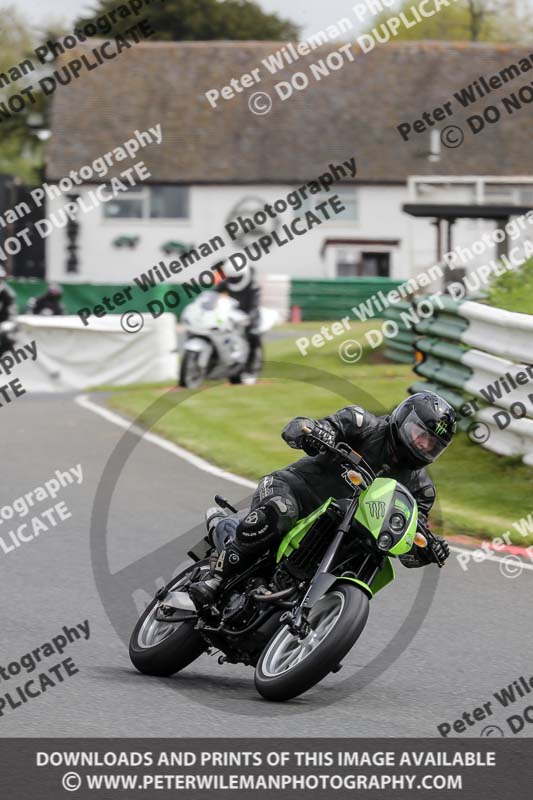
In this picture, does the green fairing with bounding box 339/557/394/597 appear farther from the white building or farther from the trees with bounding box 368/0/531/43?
the trees with bounding box 368/0/531/43

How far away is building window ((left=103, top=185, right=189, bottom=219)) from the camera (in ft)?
171

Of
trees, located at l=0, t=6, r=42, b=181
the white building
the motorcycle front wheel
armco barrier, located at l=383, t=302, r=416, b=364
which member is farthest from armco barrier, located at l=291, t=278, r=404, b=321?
trees, located at l=0, t=6, r=42, b=181

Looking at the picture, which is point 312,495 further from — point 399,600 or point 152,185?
point 152,185

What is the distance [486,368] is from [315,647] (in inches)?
283

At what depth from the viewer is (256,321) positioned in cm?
2150

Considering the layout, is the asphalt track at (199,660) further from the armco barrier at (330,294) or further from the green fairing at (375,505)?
the armco barrier at (330,294)

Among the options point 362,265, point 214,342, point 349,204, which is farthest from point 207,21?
point 214,342

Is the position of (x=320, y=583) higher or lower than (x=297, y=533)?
lower

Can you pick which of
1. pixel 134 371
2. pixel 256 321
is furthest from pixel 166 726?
pixel 134 371

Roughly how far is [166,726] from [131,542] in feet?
14.3

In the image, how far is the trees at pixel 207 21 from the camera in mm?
→ 60719

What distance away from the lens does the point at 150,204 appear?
5238cm

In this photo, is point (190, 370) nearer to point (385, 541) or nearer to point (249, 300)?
point (249, 300)

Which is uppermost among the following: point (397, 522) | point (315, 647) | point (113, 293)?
point (113, 293)
